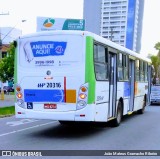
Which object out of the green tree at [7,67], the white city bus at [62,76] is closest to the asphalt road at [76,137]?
the white city bus at [62,76]

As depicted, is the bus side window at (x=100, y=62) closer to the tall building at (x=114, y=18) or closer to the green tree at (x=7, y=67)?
the green tree at (x=7, y=67)

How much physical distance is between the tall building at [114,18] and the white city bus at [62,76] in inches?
1934

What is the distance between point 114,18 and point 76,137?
55655 mm

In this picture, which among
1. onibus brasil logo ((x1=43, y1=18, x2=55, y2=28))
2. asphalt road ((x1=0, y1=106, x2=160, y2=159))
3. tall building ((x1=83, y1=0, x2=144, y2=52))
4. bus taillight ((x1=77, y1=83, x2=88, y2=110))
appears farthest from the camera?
tall building ((x1=83, y1=0, x2=144, y2=52))

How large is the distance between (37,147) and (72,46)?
329 centimetres

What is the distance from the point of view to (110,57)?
41.9 feet

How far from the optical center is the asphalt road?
380 inches

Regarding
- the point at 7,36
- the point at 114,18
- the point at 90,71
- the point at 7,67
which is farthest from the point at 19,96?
the point at 7,36

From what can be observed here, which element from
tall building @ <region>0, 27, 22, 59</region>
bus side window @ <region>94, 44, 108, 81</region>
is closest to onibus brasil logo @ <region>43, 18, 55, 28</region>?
bus side window @ <region>94, 44, 108, 81</region>

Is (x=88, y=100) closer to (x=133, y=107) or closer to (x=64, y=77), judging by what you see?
(x=64, y=77)

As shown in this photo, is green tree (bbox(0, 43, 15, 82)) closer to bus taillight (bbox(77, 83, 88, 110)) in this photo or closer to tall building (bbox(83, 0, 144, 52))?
bus taillight (bbox(77, 83, 88, 110))

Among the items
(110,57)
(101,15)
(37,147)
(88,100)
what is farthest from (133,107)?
(101,15)

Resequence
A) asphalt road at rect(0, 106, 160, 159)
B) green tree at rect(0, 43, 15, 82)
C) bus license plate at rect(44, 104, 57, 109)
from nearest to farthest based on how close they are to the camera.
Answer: asphalt road at rect(0, 106, 160, 159)
bus license plate at rect(44, 104, 57, 109)
green tree at rect(0, 43, 15, 82)

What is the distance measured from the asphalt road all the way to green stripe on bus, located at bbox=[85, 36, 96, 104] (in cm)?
135
